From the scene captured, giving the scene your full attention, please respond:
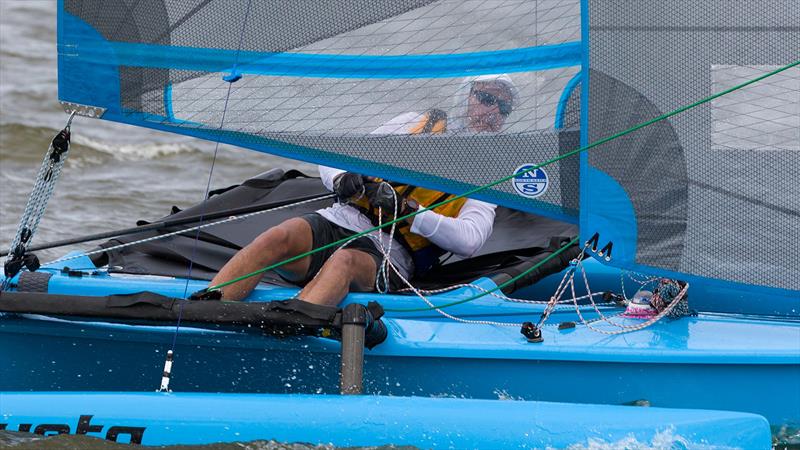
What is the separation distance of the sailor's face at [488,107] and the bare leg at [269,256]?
643mm

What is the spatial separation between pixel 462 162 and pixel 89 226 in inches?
119

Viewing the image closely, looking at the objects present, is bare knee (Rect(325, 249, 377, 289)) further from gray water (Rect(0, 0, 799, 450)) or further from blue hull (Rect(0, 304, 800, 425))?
gray water (Rect(0, 0, 799, 450))

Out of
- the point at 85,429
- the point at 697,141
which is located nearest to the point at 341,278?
the point at 85,429

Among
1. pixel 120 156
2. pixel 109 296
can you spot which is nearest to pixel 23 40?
pixel 120 156

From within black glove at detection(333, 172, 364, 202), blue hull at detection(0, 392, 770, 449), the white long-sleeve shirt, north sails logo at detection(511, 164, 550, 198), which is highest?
black glove at detection(333, 172, 364, 202)

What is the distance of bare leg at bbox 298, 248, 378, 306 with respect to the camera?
336cm

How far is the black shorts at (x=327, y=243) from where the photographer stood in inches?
142

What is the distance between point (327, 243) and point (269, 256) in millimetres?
233

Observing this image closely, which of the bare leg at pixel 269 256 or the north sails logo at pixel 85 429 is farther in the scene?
the bare leg at pixel 269 256

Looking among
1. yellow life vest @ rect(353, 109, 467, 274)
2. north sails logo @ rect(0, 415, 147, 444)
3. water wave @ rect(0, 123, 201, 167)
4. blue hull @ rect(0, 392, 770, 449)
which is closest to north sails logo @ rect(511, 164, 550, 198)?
yellow life vest @ rect(353, 109, 467, 274)

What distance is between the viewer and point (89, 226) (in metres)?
5.80

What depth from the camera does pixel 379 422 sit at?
114 inches

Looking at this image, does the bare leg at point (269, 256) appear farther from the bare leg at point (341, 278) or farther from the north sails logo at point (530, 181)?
the north sails logo at point (530, 181)

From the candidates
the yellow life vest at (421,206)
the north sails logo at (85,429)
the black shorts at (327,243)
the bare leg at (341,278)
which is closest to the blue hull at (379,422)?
the north sails logo at (85,429)
